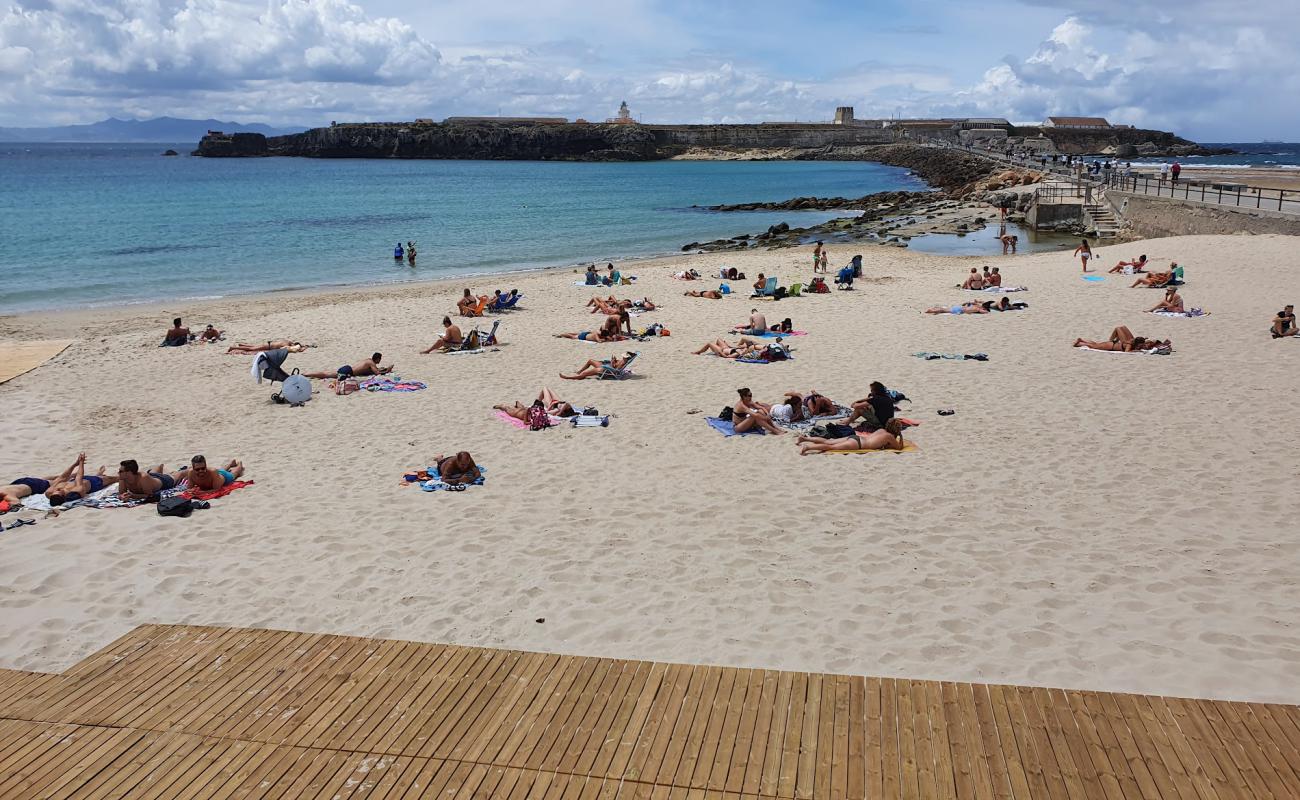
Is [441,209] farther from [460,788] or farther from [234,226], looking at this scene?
[460,788]

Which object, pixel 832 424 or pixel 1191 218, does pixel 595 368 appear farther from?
pixel 1191 218

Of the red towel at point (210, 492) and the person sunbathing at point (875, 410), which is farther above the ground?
the person sunbathing at point (875, 410)

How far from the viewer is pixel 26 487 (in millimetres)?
9383

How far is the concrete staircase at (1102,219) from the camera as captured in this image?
3519 centimetres

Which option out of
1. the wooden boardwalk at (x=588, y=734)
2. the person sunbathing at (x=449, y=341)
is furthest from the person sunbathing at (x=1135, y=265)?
the wooden boardwalk at (x=588, y=734)

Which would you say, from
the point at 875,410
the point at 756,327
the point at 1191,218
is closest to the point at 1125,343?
the point at 756,327

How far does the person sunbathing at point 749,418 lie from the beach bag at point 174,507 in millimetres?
6205

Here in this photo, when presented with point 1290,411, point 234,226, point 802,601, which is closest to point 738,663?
point 802,601

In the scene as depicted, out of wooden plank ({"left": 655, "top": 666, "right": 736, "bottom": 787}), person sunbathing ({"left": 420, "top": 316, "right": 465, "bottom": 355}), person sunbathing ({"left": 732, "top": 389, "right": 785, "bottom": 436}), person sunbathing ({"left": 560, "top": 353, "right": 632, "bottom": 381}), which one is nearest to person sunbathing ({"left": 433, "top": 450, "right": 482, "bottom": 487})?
person sunbathing ({"left": 732, "top": 389, "right": 785, "bottom": 436})

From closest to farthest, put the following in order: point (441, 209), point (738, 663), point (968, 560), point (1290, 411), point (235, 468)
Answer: point (738, 663)
point (968, 560)
point (235, 468)
point (1290, 411)
point (441, 209)

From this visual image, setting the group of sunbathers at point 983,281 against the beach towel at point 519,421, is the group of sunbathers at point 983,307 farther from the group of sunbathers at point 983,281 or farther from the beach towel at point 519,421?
the beach towel at point 519,421

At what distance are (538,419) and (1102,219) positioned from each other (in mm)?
33685

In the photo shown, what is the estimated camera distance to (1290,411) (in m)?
11.2

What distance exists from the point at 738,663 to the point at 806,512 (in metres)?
2.83
